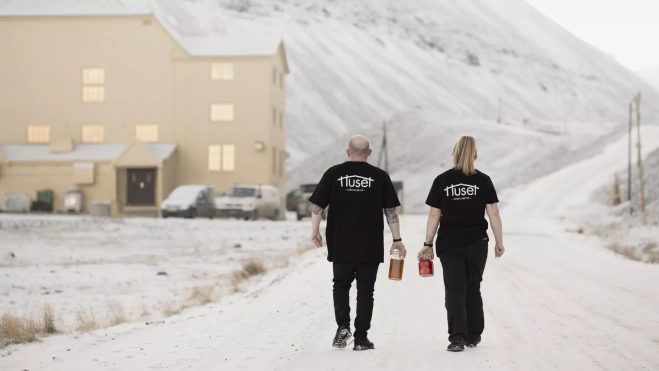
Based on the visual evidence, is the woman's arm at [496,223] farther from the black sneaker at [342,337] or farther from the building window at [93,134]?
the building window at [93,134]

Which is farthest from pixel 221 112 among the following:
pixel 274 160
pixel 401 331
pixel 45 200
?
pixel 401 331

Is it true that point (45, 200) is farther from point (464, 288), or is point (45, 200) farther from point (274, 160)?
point (464, 288)

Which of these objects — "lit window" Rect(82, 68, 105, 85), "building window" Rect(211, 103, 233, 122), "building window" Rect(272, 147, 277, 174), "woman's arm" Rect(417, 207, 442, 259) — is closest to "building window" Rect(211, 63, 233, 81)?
"building window" Rect(211, 103, 233, 122)

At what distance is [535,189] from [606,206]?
11298 millimetres

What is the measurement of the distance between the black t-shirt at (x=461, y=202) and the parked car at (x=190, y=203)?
3533 cm

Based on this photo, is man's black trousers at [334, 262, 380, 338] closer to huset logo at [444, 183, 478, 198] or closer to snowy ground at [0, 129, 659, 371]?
snowy ground at [0, 129, 659, 371]

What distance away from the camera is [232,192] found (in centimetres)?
4431

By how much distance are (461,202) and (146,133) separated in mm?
44651

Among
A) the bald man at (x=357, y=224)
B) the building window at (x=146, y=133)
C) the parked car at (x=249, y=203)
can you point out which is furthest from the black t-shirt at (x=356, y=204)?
the building window at (x=146, y=133)

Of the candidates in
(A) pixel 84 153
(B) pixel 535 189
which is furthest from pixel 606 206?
(A) pixel 84 153

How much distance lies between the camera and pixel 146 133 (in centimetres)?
5219

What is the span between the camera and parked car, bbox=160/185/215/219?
43.7m

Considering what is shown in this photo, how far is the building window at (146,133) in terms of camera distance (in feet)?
171

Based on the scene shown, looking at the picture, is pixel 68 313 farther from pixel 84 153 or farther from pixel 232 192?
pixel 84 153
